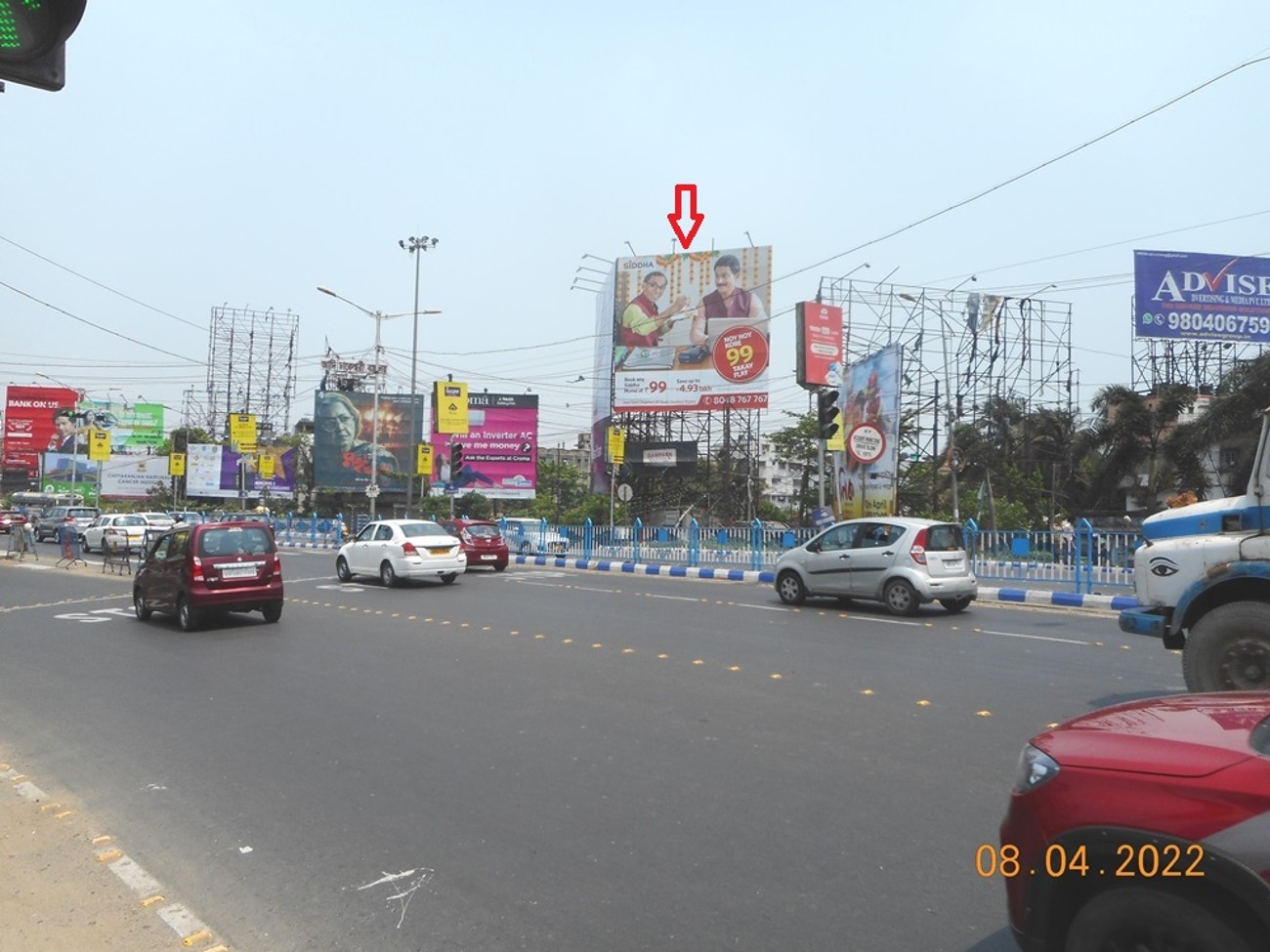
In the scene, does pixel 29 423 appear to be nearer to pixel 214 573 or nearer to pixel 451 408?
pixel 451 408

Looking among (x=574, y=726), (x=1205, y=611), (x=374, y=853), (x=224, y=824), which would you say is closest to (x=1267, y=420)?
(x=1205, y=611)

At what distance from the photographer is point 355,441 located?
6297 centimetres

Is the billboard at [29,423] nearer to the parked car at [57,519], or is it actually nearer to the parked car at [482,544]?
the parked car at [57,519]

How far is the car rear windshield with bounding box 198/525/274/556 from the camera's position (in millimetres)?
13922

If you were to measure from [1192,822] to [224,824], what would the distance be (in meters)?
4.99

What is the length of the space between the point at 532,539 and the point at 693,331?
1783 centimetres

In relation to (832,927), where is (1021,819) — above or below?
→ above

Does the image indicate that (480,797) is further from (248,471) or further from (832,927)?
(248,471)

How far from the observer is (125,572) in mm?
25625

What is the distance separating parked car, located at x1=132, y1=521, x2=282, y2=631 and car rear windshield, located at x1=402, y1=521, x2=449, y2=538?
5.98 metres

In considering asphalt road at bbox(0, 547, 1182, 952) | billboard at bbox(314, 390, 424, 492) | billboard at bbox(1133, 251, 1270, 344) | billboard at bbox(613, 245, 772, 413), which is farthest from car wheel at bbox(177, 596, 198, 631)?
billboard at bbox(314, 390, 424, 492)

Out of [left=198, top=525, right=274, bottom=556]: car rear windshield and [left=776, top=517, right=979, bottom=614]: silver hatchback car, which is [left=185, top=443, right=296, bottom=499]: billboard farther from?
[left=776, top=517, right=979, bottom=614]: silver hatchback car

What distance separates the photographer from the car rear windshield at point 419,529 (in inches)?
814

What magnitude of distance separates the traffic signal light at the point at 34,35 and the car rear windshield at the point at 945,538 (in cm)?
1330
